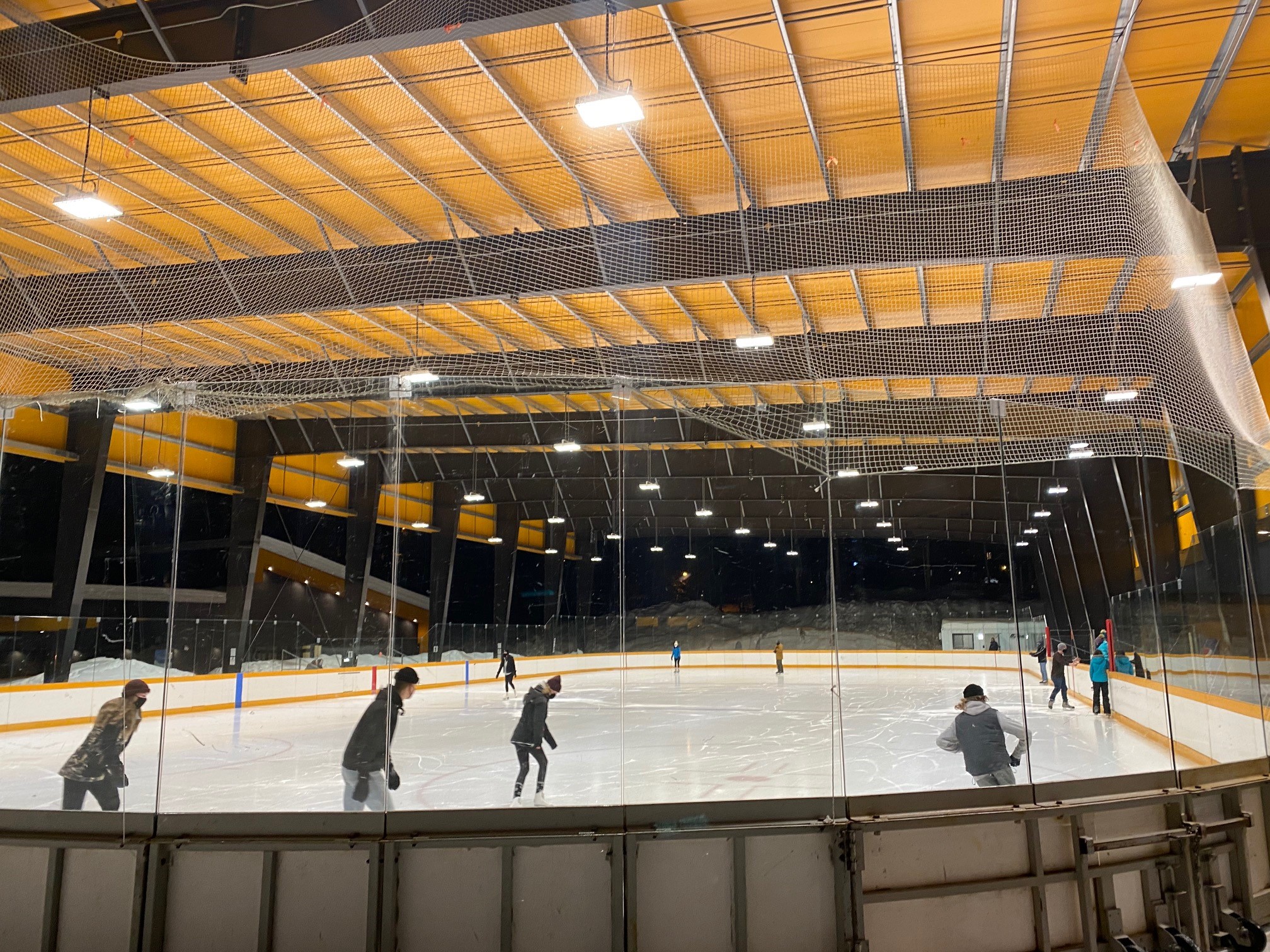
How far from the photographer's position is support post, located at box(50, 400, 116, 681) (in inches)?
247

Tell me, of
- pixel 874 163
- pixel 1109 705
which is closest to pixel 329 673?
pixel 1109 705

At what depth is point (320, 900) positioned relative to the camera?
5.15 m

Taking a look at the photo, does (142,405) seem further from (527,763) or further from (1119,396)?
(1119,396)

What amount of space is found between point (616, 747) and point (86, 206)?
9.60 metres

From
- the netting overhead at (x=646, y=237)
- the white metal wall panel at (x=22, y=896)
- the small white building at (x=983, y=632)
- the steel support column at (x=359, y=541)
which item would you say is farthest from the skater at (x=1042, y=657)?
the white metal wall panel at (x=22, y=896)

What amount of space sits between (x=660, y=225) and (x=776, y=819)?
8858mm

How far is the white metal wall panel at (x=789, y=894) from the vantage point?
5125 mm

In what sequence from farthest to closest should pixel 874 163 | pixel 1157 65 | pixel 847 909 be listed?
pixel 874 163, pixel 1157 65, pixel 847 909

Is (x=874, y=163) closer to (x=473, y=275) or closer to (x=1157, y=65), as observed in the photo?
(x=1157, y=65)

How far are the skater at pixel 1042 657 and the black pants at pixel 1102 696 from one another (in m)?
0.71

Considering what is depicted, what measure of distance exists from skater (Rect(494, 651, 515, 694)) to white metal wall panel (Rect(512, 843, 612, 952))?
4.06 ft

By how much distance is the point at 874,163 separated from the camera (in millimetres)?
10703

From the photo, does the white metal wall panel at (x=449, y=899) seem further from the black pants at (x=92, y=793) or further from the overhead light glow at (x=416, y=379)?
the overhead light glow at (x=416, y=379)

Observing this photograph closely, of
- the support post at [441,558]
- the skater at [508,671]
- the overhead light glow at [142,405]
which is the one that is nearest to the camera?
the support post at [441,558]
